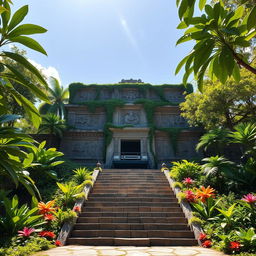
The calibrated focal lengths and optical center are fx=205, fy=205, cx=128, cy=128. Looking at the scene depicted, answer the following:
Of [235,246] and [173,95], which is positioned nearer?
[235,246]

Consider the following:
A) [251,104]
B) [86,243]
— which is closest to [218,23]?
[86,243]

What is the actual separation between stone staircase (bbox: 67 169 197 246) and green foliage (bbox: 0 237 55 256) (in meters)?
0.77

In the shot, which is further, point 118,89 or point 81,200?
point 118,89

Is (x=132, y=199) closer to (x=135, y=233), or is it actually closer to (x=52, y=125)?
(x=135, y=233)

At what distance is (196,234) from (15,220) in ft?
15.2

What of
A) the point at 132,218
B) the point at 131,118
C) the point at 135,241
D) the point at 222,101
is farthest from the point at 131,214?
the point at 131,118

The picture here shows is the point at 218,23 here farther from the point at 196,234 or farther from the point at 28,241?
the point at 28,241

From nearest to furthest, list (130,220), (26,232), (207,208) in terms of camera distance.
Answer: (26,232) → (130,220) → (207,208)

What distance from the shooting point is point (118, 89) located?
19250 mm

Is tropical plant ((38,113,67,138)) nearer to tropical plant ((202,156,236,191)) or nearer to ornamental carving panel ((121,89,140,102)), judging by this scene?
ornamental carving panel ((121,89,140,102))

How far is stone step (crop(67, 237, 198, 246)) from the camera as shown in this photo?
4918mm

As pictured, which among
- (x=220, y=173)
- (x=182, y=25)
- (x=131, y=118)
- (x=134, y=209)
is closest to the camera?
(x=182, y=25)

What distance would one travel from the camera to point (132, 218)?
622cm

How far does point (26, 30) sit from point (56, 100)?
1882 centimetres
